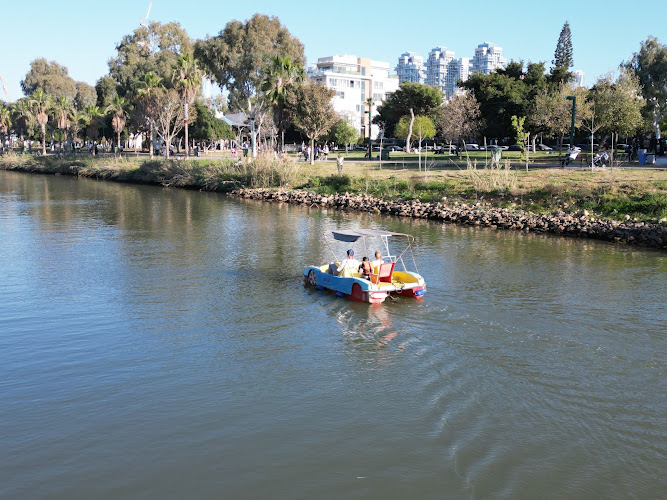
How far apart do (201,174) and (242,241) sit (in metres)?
29.1

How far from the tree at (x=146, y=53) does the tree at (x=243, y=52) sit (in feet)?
38.5

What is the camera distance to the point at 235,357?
13938 mm

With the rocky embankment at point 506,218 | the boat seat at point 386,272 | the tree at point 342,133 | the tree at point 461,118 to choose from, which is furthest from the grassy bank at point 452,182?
the tree at point 342,133

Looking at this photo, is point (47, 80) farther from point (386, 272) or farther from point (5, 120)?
point (386, 272)

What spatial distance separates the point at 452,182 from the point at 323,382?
3145cm

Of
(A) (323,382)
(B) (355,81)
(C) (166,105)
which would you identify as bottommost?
(A) (323,382)

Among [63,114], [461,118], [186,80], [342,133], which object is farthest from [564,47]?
[63,114]

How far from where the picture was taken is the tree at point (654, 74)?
6819 cm

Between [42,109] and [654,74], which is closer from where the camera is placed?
[654,74]

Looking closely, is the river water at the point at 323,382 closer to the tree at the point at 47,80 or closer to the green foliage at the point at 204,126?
the green foliage at the point at 204,126

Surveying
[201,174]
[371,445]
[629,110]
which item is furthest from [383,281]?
[201,174]

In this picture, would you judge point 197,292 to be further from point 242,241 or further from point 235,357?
point 242,241

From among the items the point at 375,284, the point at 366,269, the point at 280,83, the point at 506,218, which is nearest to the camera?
the point at 375,284

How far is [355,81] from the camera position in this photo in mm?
145625
